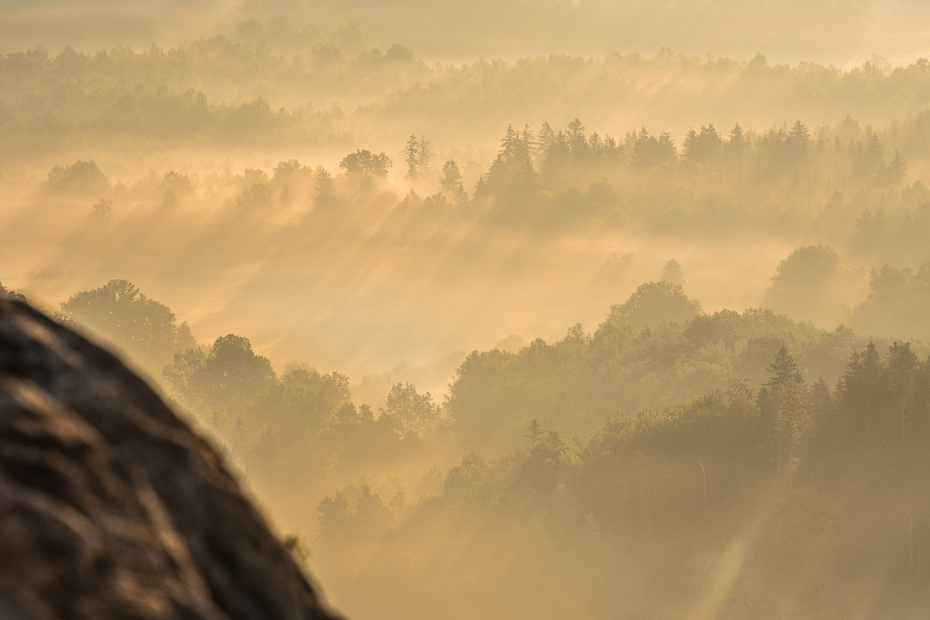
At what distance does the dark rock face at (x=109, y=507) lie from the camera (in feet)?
13.3

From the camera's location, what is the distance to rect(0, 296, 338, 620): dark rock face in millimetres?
4051

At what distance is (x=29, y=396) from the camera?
4.32 m

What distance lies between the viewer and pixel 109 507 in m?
4.40

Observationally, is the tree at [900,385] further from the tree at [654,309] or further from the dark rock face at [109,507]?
the dark rock face at [109,507]

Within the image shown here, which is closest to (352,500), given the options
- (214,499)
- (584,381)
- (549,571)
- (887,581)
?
(549,571)

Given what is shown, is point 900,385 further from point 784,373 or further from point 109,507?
point 109,507

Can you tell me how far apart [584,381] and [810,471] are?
69781 millimetres

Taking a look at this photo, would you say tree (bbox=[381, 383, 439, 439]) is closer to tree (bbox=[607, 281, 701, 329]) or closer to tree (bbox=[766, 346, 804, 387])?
tree (bbox=[607, 281, 701, 329])

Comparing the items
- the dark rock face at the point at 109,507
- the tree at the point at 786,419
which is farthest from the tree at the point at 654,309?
the dark rock face at the point at 109,507

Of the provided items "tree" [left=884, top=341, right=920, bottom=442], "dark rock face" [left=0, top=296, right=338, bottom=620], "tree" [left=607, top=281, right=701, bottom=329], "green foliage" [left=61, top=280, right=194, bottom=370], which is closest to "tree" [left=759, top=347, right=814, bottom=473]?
"tree" [left=884, top=341, right=920, bottom=442]

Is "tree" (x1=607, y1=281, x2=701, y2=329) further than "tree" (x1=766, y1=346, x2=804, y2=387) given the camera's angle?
Yes

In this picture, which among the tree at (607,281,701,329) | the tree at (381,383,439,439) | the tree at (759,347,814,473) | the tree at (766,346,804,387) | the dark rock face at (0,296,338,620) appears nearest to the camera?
the dark rock face at (0,296,338,620)

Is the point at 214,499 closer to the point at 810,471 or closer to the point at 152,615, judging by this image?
the point at 152,615

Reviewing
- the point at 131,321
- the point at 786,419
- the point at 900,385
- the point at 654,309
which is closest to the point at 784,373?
the point at 786,419
